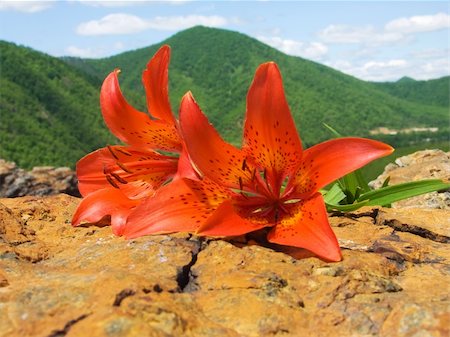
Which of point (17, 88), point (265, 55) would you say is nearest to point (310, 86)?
point (265, 55)

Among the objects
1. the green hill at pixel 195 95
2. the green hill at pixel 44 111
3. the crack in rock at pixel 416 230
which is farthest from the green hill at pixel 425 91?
the crack in rock at pixel 416 230

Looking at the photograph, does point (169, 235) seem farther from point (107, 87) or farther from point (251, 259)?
point (107, 87)

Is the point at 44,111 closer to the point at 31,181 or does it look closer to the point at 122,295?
the point at 31,181

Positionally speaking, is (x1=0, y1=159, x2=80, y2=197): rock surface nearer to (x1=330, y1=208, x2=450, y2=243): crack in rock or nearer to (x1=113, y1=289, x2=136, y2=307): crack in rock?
(x1=330, y1=208, x2=450, y2=243): crack in rock

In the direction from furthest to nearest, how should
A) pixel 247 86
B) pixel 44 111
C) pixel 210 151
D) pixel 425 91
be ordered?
pixel 425 91
pixel 247 86
pixel 44 111
pixel 210 151

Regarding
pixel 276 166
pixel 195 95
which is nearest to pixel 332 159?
pixel 276 166

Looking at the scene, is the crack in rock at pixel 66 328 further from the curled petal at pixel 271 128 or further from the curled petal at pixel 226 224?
the curled petal at pixel 271 128

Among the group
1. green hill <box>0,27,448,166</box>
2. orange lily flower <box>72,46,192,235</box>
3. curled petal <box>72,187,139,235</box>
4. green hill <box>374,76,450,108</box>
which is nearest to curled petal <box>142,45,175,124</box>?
orange lily flower <box>72,46,192,235</box>

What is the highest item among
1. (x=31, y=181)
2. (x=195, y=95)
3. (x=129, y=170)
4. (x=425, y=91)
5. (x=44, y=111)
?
(x=425, y=91)
